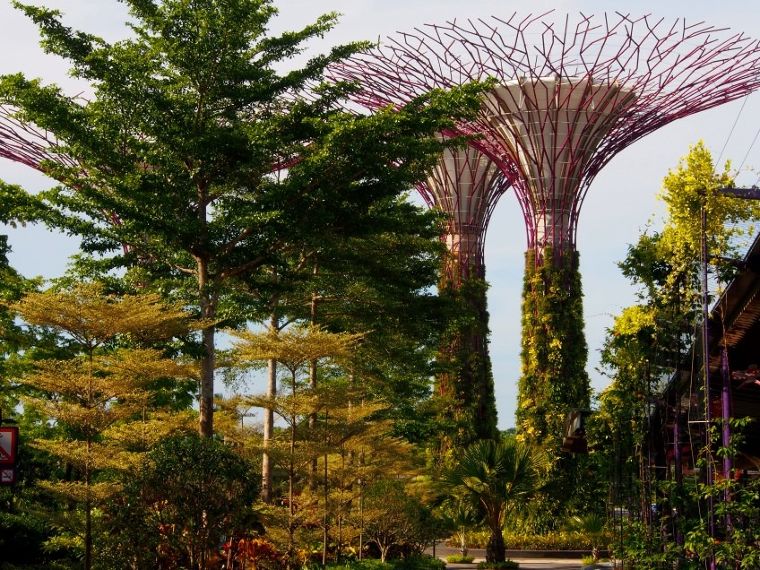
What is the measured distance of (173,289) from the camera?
73.8 feet

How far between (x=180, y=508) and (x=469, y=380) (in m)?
21.1

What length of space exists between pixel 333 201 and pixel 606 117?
11.9m

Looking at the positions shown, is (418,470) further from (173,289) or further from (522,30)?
(522,30)

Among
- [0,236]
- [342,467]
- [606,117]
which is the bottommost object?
[342,467]

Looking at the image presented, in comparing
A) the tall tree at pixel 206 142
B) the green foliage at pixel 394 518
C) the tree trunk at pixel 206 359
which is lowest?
the green foliage at pixel 394 518

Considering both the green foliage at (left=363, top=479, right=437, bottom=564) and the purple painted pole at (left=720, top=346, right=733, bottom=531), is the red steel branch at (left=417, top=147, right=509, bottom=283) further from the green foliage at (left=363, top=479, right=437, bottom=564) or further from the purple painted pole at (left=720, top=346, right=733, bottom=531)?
the purple painted pole at (left=720, top=346, right=733, bottom=531)

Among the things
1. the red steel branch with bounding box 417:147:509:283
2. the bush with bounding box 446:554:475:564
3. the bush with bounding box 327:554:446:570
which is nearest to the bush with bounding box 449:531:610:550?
the bush with bounding box 446:554:475:564

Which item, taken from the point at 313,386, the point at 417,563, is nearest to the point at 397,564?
the point at 417,563

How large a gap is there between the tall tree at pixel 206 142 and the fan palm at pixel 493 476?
6.01 meters

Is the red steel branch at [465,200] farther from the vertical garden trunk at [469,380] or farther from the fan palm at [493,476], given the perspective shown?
the fan palm at [493,476]

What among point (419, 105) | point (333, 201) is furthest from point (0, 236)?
point (419, 105)

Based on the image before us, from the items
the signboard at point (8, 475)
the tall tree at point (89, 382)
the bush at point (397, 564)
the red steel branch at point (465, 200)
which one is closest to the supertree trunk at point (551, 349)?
the red steel branch at point (465, 200)

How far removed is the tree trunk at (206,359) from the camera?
742 inches

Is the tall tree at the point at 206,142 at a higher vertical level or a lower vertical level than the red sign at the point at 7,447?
higher
